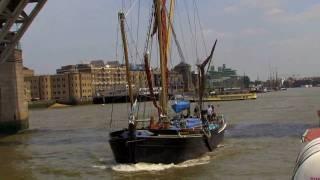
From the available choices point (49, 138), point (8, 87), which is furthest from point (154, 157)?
point (8, 87)

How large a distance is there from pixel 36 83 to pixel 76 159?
560 ft

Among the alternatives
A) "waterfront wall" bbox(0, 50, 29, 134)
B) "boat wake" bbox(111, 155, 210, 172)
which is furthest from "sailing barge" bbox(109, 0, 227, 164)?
"waterfront wall" bbox(0, 50, 29, 134)

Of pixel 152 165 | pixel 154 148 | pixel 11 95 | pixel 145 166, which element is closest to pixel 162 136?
pixel 154 148

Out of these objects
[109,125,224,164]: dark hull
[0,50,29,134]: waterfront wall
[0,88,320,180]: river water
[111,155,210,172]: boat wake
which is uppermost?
[0,50,29,134]: waterfront wall

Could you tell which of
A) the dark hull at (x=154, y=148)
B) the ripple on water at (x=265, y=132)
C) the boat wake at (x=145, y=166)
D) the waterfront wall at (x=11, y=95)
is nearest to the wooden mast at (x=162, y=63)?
the dark hull at (x=154, y=148)

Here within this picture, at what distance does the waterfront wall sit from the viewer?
44.2 meters

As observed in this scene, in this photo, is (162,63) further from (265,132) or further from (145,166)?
(265,132)

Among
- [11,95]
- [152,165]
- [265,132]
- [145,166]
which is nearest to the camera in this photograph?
[145,166]

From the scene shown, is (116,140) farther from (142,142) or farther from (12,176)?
(12,176)

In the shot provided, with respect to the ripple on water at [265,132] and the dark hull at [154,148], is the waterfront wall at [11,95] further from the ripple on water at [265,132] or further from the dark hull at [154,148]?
the dark hull at [154,148]

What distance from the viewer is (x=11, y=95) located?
44812mm

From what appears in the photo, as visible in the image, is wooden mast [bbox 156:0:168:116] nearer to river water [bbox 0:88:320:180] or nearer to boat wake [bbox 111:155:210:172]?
boat wake [bbox 111:155:210:172]

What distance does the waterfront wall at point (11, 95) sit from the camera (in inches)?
1742

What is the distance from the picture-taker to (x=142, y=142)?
71.1 ft
